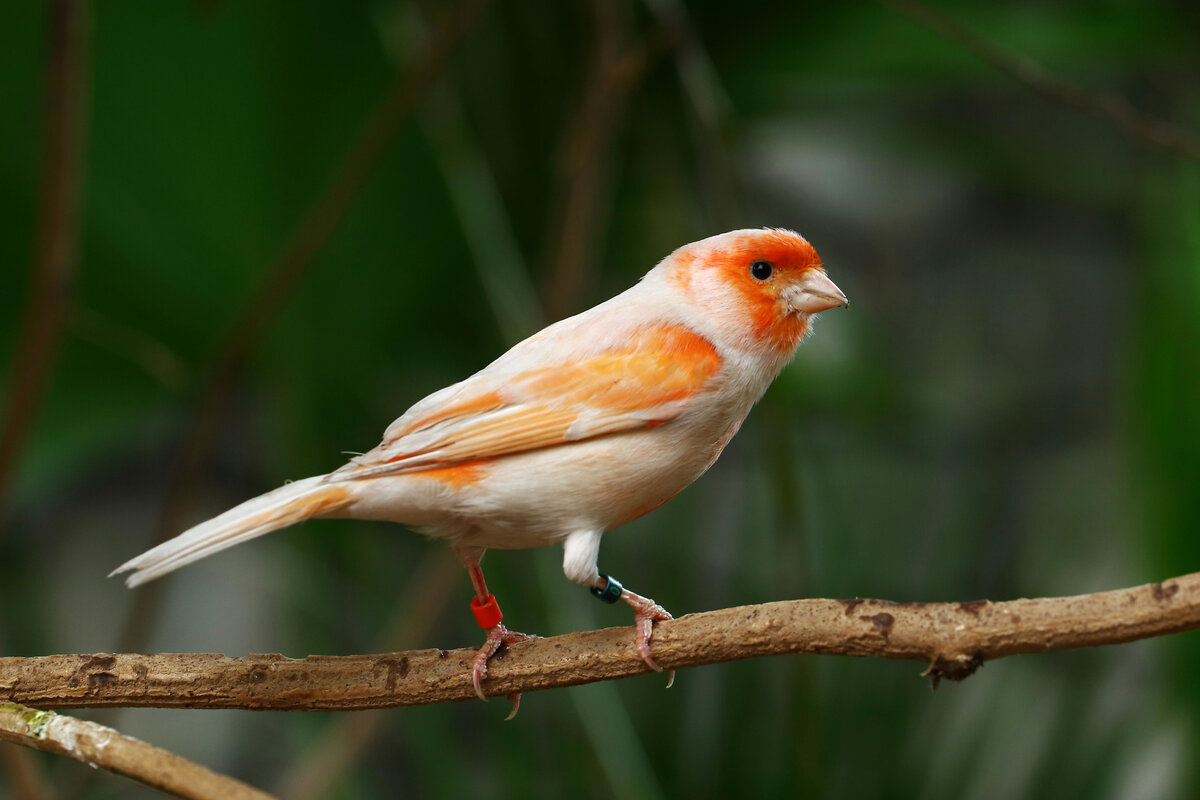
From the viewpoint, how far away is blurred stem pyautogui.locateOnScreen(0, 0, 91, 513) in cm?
218

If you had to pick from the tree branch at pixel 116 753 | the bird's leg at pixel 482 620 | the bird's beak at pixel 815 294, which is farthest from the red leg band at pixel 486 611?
the bird's beak at pixel 815 294

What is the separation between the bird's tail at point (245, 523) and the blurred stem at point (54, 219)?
120cm

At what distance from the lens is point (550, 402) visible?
4.35 feet

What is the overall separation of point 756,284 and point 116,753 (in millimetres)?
879

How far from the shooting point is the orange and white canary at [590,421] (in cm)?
128

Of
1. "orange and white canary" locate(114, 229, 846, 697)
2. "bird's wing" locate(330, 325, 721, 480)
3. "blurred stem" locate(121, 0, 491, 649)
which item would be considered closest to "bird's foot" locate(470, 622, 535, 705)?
"orange and white canary" locate(114, 229, 846, 697)

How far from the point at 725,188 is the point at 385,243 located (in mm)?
1397

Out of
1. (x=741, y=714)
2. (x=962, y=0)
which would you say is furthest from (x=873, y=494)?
(x=962, y=0)

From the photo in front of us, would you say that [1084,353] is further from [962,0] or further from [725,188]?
[725,188]

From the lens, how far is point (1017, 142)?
405 cm

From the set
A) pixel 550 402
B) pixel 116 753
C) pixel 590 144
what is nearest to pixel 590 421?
pixel 550 402

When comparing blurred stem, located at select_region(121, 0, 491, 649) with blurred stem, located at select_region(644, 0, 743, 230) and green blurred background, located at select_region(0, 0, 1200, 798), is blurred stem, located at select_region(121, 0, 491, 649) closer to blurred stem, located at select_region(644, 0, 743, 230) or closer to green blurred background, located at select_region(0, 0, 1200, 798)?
green blurred background, located at select_region(0, 0, 1200, 798)

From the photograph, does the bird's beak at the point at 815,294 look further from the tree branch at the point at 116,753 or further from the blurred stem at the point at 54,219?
the blurred stem at the point at 54,219

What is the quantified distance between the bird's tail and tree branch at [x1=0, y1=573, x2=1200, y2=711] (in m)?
0.21
